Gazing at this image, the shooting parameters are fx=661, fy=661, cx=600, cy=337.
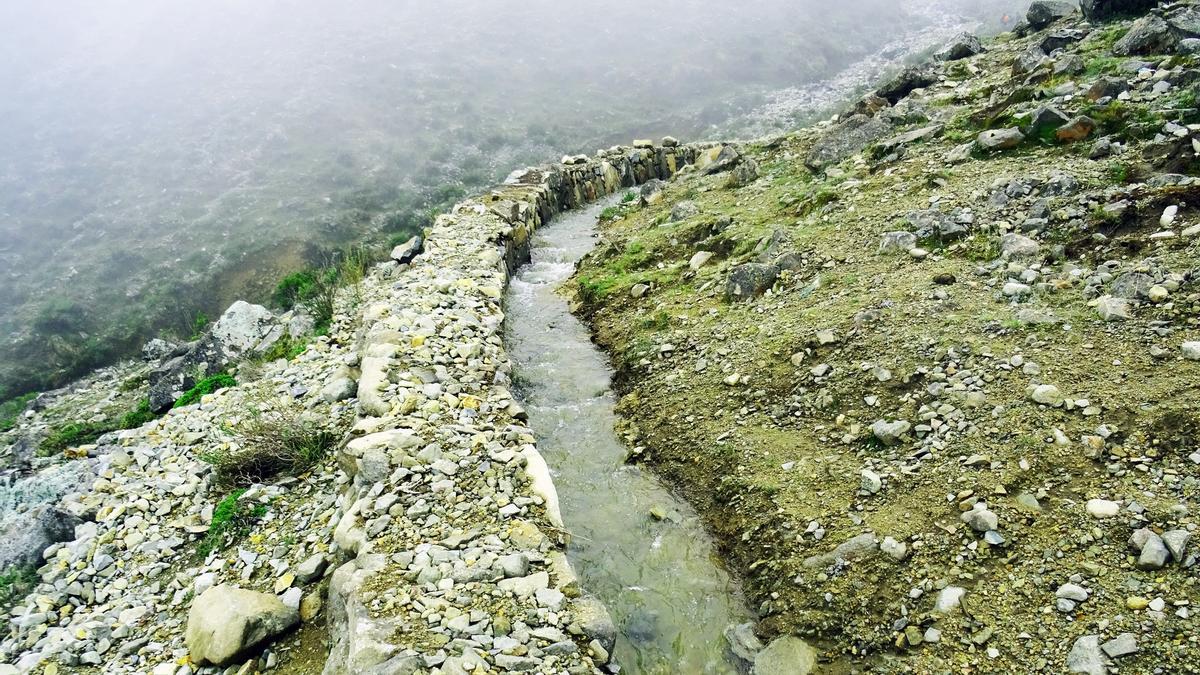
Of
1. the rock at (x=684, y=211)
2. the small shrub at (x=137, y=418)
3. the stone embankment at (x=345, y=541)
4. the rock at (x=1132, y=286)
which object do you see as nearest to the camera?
the stone embankment at (x=345, y=541)

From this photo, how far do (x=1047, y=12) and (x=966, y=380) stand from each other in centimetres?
2015

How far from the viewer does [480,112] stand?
36469 mm

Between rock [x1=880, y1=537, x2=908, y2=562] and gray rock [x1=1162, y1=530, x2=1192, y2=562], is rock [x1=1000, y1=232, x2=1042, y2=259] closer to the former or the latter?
gray rock [x1=1162, y1=530, x2=1192, y2=562]

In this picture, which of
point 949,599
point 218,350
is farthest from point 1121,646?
point 218,350

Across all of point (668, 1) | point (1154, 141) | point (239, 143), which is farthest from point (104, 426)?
point (668, 1)

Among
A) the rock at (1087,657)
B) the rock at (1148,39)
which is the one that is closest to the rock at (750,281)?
the rock at (1087,657)

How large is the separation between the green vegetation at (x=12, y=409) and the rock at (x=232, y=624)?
15449 mm

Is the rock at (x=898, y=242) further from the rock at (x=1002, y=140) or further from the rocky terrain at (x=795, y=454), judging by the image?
the rock at (x=1002, y=140)

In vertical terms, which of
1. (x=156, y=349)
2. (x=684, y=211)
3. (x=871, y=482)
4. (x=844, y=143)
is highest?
(x=844, y=143)

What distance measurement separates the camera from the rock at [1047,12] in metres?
20.3

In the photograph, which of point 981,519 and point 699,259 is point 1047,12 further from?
point 981,519

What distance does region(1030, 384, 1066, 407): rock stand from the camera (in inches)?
240

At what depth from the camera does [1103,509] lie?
510 cm

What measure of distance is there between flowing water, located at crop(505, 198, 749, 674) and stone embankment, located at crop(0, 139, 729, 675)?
2.64 feet
